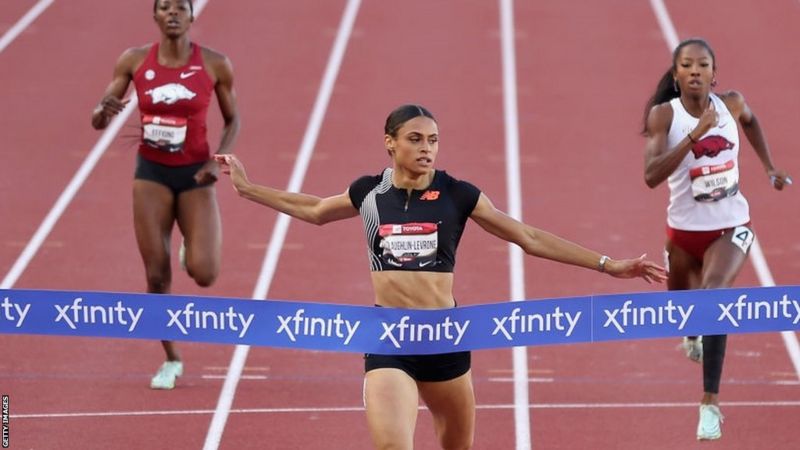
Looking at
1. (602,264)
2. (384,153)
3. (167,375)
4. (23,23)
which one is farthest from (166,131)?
(23,23)

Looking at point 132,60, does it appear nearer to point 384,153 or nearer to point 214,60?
point 214,60

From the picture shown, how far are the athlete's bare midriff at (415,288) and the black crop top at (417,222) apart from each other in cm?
3

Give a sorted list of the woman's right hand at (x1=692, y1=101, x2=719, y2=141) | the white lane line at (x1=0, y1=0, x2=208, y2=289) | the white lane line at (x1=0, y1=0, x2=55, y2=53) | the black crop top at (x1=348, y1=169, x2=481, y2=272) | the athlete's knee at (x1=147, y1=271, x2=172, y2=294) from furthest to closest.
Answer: the white lane line at (x1=0, y1=0, x2=55, y2=53)
the white lane line at (x1=0, y1=0, x2=208, y2=289)
the athlete's knee at (x1=147, y1=271, x2=172, y2=294)
the woman's right hand at (x1=692, y1=101, x2=719, y2=141)
the black crop top at (x1=348, y1=169, x2=481, y2=272)

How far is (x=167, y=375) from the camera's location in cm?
895

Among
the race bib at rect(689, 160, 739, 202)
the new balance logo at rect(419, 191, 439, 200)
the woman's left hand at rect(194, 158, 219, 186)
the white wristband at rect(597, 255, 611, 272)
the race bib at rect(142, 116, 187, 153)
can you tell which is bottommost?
the white wristband at rect(597, 255, 611, 272)

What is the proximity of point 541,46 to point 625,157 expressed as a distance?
9.59 feet

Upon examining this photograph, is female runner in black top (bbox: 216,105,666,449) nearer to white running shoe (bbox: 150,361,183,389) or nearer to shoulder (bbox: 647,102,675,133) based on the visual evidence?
shoulder (bbox: 647,102,675,133)

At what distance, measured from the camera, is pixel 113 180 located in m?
13.1

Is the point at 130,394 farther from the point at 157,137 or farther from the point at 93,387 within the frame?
the point at 157,137

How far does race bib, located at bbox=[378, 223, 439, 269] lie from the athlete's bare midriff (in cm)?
4

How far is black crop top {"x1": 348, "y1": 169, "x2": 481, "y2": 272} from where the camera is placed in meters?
6.34

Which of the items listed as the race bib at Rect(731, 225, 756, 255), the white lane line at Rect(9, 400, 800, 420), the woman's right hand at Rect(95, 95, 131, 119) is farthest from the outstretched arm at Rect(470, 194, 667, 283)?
the woman's right hand at Rect(95, 95, 131, 119)

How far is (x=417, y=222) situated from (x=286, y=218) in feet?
20.0

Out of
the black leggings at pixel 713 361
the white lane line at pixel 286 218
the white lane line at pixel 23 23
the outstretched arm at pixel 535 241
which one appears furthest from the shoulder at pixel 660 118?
the white lane line at pixel 23 23
